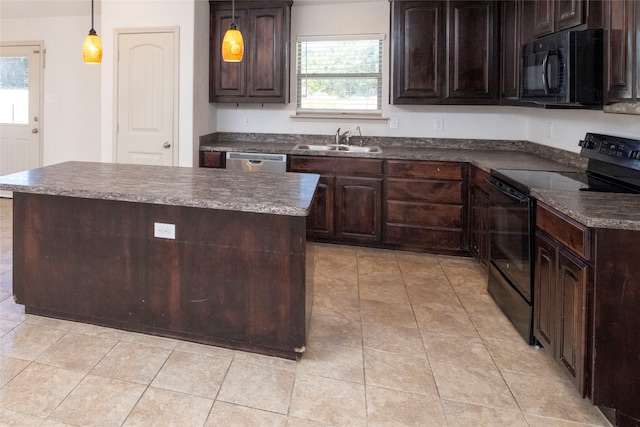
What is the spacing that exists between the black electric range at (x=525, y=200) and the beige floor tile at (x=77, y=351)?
2186 mm

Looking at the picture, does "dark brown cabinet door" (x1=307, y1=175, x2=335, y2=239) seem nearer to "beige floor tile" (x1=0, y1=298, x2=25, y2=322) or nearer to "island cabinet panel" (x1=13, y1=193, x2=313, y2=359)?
"island cabinet panel" (x1=13, y1=193, x2=313, y2=359)

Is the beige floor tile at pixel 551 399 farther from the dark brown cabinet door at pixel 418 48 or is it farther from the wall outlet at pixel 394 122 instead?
the wall outlet at pixel 394 122

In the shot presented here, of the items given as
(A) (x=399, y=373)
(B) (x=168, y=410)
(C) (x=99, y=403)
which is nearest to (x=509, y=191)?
(A) (x=399, y=373)

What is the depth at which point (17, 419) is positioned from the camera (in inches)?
66.4

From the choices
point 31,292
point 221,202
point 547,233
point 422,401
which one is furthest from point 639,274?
point 31,292

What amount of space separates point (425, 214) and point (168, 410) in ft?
8.95

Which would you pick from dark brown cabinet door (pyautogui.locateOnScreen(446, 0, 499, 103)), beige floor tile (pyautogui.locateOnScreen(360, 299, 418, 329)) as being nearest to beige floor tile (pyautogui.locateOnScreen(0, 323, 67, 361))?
beige floor tile (pyautogui.locateOnScreen(360, 299, 418, 329))

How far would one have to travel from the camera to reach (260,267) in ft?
7.04

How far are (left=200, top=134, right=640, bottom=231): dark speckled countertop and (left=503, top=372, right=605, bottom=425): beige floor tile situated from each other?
0.79m

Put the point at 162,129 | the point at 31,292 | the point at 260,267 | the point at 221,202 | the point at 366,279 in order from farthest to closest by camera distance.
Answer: the point at 162,129 < the point at 366,279 < the point at 31,292 < the point at 260,267 < the point at 221,202

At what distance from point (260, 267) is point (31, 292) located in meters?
1.42

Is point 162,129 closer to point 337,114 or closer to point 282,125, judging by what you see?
point 282,125

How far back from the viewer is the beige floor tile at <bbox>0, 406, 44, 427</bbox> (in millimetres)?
1658

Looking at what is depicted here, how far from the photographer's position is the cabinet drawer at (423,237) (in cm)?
386
